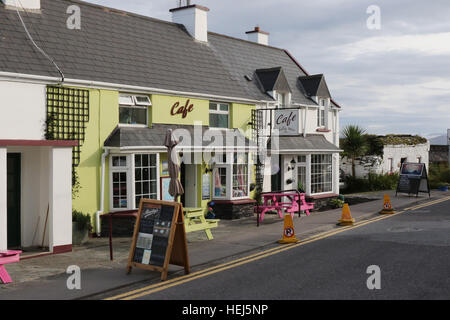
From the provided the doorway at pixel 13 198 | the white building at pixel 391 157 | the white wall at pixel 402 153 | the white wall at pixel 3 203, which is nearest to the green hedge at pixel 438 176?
the white wall at pixel 402 153

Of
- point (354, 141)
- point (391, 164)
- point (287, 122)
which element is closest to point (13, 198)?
point (287, 122)

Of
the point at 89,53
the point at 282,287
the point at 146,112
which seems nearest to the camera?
the point at 282,287

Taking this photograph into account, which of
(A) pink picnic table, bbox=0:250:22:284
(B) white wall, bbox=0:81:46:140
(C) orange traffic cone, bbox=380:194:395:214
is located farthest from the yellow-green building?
(C) orange traffic cone, bbox=380:194:395:214

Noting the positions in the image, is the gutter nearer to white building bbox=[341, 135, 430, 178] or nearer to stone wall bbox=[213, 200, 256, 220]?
stone wall bbox=[213, 200, 256, 220]

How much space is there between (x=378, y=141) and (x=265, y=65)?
12.9 metres

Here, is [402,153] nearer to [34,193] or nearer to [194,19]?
[194,19]

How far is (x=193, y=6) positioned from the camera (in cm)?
2127

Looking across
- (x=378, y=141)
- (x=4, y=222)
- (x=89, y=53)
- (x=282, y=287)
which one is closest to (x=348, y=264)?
(x=282, y=287)

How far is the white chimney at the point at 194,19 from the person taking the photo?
21328mm

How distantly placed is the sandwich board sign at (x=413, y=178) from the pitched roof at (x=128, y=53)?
6.54m

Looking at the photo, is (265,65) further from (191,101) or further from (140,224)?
(140,224)

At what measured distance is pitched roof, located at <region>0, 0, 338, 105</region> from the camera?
14086 millimetres

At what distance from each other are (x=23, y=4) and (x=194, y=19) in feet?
26.0

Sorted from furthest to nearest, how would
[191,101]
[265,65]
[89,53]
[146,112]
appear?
[265,65]
[191,101]
[146,112]
[89,53]
